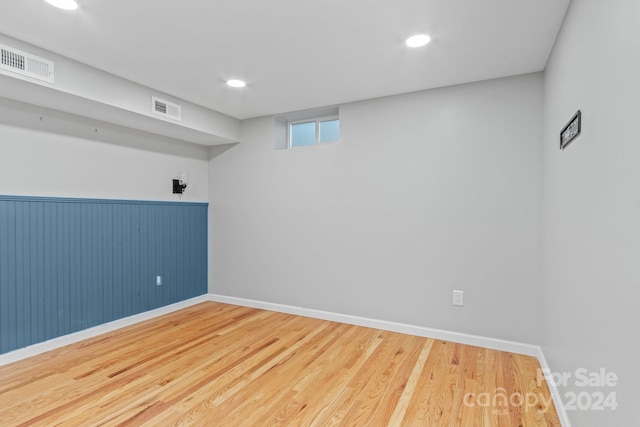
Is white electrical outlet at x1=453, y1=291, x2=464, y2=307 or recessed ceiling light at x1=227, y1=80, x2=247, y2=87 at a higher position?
recessed ceiling light at x1=227, y1=80, x2=247, y2=87

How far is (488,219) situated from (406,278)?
970 mm

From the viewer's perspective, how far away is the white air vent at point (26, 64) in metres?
2.20

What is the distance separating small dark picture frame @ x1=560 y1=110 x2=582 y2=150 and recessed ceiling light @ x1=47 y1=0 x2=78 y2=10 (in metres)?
2.86

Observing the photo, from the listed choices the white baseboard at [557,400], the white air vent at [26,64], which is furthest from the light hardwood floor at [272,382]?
the white air vent at [26,64]

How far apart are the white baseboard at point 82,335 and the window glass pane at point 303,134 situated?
100 inches

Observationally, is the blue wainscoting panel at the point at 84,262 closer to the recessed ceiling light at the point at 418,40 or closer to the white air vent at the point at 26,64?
the white air vent at the point at 26,64

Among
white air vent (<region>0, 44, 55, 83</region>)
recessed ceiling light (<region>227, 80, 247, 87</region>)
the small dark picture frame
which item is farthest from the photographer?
recessed ceiling light (<region>227, 80, 247, 87</region>)

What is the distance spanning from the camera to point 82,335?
10.3ft

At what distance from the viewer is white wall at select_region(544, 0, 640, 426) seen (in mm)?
1067

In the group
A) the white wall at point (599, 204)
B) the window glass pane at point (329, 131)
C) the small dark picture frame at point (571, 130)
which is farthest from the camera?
the window glass pane at point (329, 131)

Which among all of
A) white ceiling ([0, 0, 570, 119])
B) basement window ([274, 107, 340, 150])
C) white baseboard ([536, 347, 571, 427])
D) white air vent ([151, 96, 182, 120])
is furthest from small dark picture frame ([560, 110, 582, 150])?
white air vent ([151, 96, 182, 120])

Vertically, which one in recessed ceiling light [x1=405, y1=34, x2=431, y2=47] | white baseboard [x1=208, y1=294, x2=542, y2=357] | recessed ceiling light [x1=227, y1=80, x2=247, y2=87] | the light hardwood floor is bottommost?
the light hardwood floor

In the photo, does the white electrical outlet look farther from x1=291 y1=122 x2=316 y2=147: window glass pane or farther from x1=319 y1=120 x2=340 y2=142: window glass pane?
x1=291 y1=122 x2=316 y2=147: window glass pane

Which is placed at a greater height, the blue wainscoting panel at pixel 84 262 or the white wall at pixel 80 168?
the white wall at pixel 80 168
